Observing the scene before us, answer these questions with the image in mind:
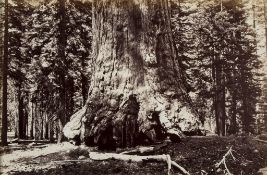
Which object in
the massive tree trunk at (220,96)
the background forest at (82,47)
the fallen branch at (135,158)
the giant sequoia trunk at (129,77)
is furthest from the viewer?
the massive tree trunk at (220,96)

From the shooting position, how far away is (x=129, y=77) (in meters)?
4.81

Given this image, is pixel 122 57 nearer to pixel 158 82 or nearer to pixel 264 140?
pixel 158 82

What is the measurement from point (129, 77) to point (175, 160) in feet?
4.47

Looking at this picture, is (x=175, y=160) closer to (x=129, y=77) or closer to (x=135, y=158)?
(x=135, y=158)

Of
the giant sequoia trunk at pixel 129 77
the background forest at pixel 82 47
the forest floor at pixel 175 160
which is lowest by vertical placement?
the forest floor at pixel 175 160

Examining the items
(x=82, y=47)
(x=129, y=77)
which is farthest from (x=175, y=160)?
(x=82, y=47)

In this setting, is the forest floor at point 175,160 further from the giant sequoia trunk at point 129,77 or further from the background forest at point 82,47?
the background forest at point 82,47

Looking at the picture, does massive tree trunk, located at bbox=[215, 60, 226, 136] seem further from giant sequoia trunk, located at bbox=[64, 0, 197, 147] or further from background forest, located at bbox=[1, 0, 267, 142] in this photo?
giant sequoia trunk, located at bbox=[64, 0, 197, 147]

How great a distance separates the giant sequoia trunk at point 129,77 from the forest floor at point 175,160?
31 centimetres

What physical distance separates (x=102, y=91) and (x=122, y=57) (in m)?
0.57

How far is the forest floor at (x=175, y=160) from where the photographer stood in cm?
395

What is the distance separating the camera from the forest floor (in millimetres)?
3947

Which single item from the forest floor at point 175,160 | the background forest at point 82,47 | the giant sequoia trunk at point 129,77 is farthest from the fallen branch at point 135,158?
the background forest at point 82,47

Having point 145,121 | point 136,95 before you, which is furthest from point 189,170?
point 136,95
